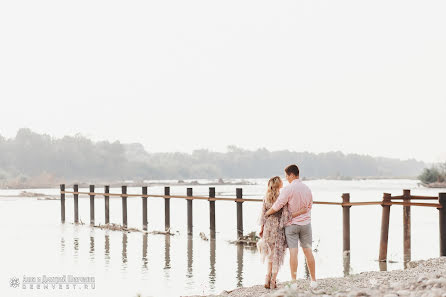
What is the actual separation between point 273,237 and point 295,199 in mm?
761

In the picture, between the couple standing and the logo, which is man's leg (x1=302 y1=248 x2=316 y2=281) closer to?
the couple standing

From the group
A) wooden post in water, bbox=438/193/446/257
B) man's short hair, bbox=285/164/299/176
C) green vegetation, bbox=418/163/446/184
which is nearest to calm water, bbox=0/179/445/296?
wooden post in water, bbox=438/193/446/257

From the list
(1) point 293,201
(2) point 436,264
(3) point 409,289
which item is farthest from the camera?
(2) point 436,264

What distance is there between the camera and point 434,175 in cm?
9181

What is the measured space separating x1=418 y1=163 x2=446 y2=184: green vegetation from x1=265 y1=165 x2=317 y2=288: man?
8492 centimetres

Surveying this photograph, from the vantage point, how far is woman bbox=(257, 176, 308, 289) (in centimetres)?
1054

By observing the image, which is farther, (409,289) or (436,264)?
(436,264)

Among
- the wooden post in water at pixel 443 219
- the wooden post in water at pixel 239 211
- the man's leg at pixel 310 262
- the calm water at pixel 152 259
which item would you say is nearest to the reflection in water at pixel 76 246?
the calm water at pixel 152 259

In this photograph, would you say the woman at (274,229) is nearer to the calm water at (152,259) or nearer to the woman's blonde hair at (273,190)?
the woman's blonde hair at (273,190)

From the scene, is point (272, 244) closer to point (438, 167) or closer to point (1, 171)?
point (438, 167)

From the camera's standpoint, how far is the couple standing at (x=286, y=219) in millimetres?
10445

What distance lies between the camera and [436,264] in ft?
43.1

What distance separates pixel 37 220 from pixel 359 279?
29.2m

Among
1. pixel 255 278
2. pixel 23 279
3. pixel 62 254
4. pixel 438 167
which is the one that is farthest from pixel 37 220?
pixel 438 167
